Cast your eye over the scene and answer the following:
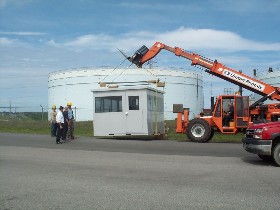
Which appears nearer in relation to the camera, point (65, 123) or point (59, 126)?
point (59, 126)

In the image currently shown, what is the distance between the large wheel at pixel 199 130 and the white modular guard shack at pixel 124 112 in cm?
192

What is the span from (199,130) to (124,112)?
362cm

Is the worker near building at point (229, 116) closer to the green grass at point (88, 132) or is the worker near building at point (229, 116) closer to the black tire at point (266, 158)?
the green grass at point (88, 132)

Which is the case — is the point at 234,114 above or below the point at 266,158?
above

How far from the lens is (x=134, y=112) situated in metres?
20.4

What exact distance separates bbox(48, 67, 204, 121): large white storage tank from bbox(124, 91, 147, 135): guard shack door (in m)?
33.3

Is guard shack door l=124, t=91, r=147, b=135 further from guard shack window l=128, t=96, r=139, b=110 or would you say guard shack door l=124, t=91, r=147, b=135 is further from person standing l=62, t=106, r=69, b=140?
person standing l=62, t=106, r=69, b=140

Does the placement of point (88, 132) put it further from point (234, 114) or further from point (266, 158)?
point (266, 158)

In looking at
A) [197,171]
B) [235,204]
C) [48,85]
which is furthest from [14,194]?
[48,85]

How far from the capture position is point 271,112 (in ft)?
65.2

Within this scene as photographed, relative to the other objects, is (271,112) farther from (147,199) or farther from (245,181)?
(147,199)

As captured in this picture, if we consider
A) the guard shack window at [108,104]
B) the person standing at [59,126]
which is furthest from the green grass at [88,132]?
the person standing at [59,126]

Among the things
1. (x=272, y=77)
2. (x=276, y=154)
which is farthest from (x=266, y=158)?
(x=272, y=77)

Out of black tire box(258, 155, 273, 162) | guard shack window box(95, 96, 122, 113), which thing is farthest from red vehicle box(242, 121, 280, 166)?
guard shack window box(95, 96, 122, 113)
